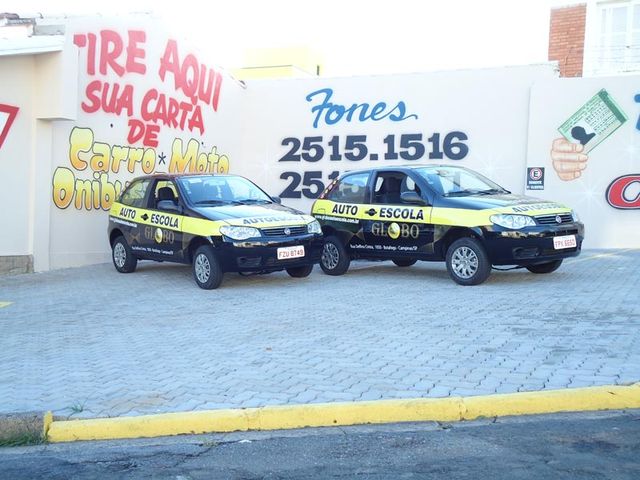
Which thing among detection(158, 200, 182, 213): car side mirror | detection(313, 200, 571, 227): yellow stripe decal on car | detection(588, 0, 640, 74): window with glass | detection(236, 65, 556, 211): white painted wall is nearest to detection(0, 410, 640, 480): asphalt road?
detection(313, 200, 571, 227): yellow stripe decal on car

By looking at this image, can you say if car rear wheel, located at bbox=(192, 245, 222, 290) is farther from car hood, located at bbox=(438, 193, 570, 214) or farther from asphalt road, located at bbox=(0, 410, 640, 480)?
asphalt road, located at bbox=(0, 410, 640, 480)

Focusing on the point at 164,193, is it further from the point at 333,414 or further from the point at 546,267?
the point at 333,414

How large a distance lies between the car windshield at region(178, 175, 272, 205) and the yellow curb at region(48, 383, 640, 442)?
6.27 m

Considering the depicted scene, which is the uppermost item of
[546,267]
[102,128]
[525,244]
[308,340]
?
[102,128]

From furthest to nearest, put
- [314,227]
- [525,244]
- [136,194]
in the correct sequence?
[136,194]
[314,227]
[525,244]

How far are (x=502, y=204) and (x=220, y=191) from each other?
4.25m

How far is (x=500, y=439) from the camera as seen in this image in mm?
4723

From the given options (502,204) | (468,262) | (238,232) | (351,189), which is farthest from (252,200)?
(502,204)

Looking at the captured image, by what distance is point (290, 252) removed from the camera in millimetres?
10516

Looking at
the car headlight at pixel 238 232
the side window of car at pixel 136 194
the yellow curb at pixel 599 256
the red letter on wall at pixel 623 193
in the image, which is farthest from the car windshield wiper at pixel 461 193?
the red letter on wall at pixel 623 193

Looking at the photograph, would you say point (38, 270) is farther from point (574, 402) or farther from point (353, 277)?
point (574, 402)

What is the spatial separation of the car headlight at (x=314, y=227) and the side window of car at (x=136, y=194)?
114 inches

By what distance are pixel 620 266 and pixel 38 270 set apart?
950cm

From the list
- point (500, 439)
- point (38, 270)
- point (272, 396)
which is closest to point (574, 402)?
point (500, 439)
